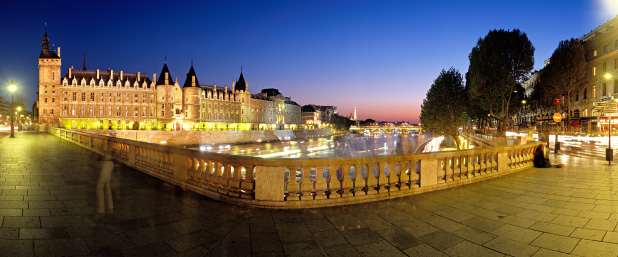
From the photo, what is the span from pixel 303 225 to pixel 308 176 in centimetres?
117

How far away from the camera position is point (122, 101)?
82812 mm

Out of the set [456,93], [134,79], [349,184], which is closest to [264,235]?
[349,184]

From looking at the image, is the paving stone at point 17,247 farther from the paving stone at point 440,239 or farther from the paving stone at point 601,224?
the paving stone at point 601,224

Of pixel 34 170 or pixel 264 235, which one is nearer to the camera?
pixel 264 235

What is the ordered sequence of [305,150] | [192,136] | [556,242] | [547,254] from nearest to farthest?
[547,254] < [556,242] < [305,150] < [192,136]

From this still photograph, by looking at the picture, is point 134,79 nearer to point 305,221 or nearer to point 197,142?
point 197,142

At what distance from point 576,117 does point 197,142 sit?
246ft

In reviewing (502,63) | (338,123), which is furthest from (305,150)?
(338,123)

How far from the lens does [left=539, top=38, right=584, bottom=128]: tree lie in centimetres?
3703

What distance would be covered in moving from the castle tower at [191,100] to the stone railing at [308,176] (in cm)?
8493

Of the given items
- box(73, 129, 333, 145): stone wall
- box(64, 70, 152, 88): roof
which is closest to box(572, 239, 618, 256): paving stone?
box(73, 129, 333, 145): stone wall

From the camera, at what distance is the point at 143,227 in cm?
450

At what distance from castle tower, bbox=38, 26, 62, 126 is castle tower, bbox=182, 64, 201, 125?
1246 inches

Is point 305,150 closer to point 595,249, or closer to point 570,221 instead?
point 570,221
